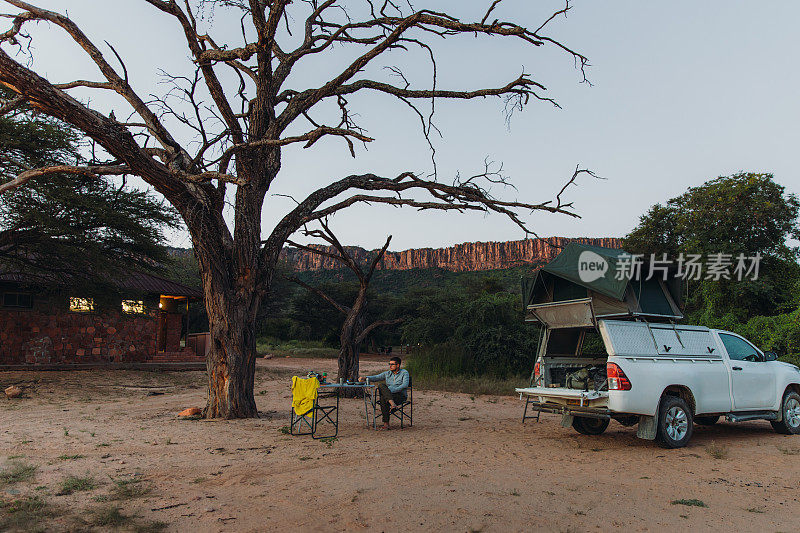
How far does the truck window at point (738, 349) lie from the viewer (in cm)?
834

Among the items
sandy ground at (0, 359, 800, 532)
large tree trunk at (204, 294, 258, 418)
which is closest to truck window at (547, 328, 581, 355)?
sandy ground at (0, 359, 800, 532)

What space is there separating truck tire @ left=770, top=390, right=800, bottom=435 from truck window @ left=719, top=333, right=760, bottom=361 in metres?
0.83

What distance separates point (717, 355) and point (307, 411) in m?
6.03

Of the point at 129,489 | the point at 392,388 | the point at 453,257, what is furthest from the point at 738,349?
the point at 453,257

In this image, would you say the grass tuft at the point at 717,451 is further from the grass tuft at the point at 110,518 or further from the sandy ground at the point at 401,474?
the grass tuft at the point at 110,518

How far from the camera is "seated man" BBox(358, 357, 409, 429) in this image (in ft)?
29.1

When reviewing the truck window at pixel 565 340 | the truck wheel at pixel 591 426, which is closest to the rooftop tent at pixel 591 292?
the truck window at pixel 565 340

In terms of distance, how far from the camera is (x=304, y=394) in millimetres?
7641

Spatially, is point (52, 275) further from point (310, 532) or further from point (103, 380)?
point (310, 532)

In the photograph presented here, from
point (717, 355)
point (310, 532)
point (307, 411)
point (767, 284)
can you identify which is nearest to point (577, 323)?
point (717, 355)

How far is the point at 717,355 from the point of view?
26.6 feet

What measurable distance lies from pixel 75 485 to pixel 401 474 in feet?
9.86

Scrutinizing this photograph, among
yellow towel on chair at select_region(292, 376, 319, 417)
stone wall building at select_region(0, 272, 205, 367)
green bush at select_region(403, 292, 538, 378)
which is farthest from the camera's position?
green bush at select_region(403, 292, 538, 378)

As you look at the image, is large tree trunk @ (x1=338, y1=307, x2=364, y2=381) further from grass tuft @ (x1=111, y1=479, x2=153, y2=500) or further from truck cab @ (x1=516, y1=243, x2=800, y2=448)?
grass tuft @ (x1=111, y1=479, x2=153, y2=500)
